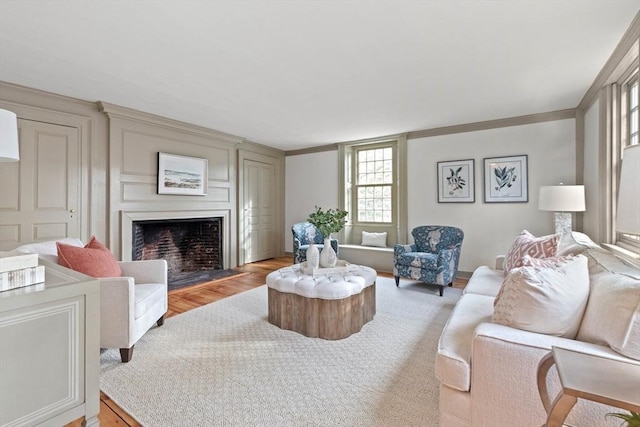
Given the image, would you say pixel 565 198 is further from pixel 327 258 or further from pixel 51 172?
pixel 51 172

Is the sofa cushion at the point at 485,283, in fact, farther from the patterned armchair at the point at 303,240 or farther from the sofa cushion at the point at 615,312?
the patterned armchair at the point at 303,240

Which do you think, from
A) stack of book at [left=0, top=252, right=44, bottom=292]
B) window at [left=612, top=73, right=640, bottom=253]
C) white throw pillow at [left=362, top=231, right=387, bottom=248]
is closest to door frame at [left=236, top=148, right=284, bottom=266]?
white throw pillow at [left=362, top=231, right=387, bottom=248]

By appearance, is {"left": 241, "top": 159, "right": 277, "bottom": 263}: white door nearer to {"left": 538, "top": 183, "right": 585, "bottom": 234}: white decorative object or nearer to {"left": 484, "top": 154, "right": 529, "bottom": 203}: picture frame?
{"left": 484, "top": 154, "right": 529, "bottom": 203}: picture frame

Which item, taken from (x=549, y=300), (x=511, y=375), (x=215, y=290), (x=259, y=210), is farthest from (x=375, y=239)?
(x=511, y=375)

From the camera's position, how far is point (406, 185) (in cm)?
501

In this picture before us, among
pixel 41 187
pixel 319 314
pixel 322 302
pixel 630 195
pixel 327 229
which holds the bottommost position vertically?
pixel 319 314

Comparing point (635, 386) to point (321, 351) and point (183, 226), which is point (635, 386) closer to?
point (321, 351)

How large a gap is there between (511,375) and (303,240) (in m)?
4.03

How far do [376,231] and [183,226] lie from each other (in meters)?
3.41

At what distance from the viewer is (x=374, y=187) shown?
18.2ft

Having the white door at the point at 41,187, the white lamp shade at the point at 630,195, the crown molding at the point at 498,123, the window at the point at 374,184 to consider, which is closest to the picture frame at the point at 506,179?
the crown molding at the point at 498,123

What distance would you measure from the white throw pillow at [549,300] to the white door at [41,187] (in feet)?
14.3

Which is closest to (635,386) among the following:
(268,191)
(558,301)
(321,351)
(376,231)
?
(558,301)

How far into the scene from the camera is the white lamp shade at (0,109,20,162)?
143cm
